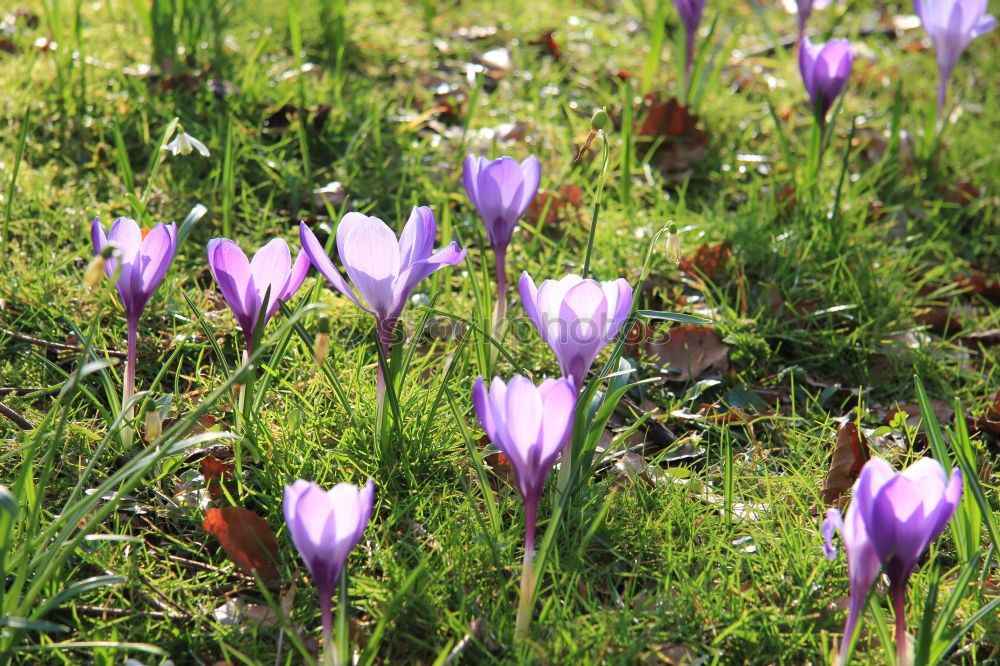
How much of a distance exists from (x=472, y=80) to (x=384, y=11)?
73cm

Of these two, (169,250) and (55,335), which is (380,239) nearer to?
(169,250)

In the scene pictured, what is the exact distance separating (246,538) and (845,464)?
3.96 feet

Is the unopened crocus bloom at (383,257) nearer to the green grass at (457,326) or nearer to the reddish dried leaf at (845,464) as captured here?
the green grass at (457,326)

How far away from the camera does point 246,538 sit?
5.24 ft

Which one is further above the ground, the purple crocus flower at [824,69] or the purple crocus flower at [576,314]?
the purple crocus flower at [824,69]

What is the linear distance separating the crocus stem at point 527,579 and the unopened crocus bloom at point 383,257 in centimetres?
44

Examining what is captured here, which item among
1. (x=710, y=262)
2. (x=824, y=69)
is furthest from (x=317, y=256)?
(x=824, y=69)

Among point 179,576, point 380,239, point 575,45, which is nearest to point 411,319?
point 380,239

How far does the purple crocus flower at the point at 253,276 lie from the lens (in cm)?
158

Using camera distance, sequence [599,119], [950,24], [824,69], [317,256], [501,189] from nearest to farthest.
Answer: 1. [317,256]
2. [599,119]
3. [501,189]
4. [824,69]
5. [950,24]

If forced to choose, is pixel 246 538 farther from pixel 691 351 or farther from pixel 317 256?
pixel 691 351

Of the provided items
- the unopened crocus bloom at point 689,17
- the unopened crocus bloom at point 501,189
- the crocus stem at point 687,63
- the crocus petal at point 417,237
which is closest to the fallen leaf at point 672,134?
the crocus stem at point 687,63

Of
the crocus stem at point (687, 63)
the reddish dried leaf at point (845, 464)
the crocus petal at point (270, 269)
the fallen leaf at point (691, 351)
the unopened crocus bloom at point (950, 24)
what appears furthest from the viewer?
the crocus stem at point (687, 63)

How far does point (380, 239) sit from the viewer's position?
1.59m
